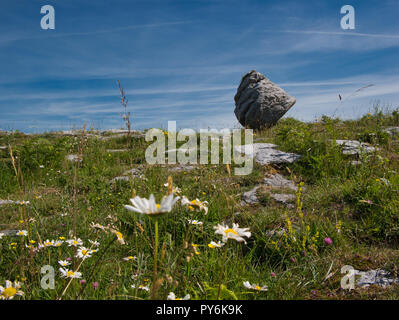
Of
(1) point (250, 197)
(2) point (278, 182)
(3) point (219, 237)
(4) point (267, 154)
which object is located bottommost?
(3) point (219, 237)

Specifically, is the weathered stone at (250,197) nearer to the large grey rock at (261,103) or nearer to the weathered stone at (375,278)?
the weathered stone at (375,278)

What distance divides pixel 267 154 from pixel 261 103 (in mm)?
5308

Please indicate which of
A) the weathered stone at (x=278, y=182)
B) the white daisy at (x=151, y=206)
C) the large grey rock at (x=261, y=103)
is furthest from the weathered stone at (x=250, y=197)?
the large grey rock at (x=261, y=103)

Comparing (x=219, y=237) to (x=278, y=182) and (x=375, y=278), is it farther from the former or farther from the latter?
(x=278, y=182)

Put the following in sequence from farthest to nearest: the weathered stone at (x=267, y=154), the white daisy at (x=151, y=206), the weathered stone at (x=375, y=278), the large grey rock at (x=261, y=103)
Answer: the large grey rock at (x=261, y=103)
the weathered stone at (x=267, y=154)
the weathered stone at (x=375, y=278)
the white daisy at (x=151, y=206)

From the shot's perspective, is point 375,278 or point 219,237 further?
point 219,237
